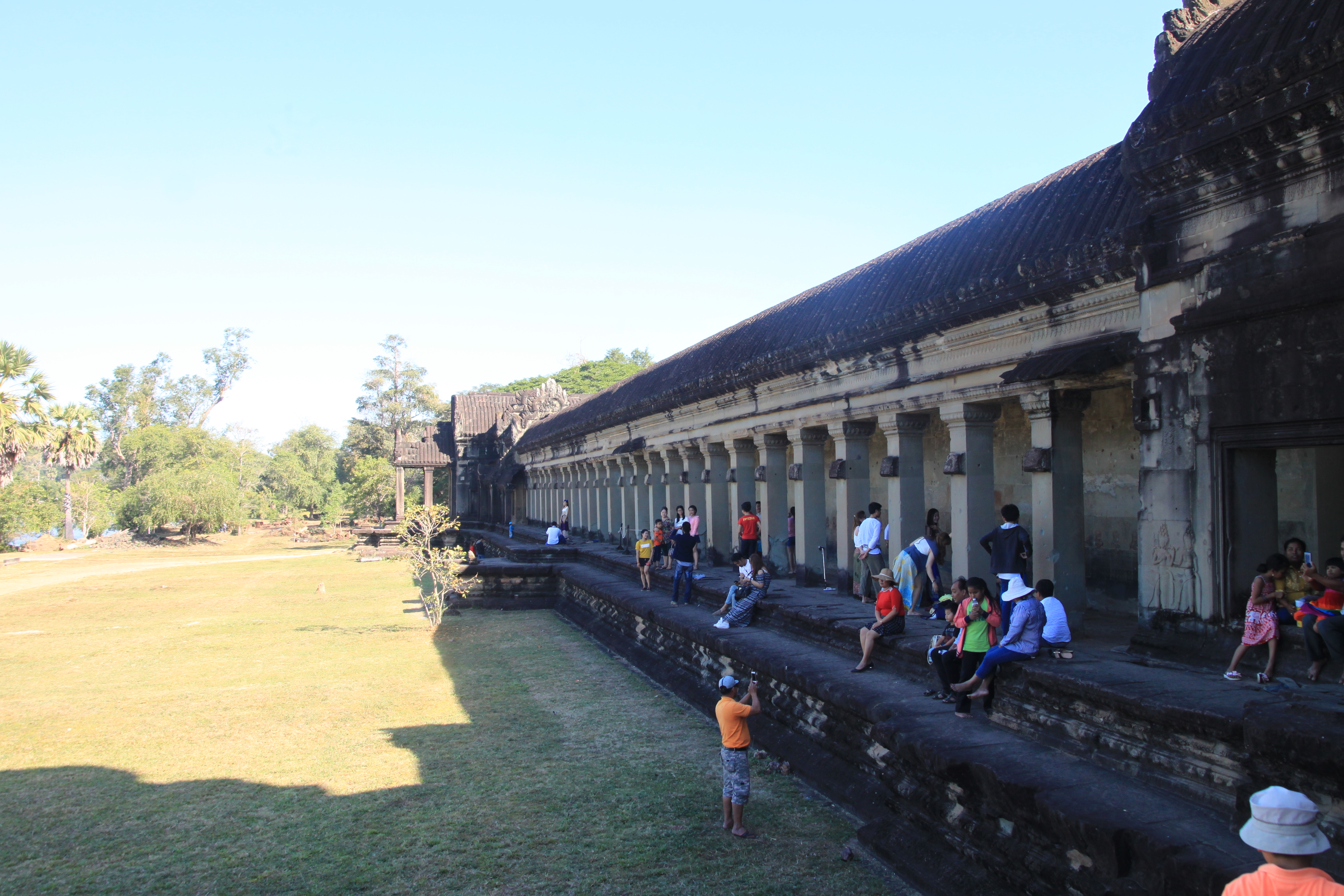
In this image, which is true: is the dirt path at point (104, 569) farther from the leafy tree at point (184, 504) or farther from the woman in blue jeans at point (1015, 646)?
the woman in blue jeans at point (1015, 646)

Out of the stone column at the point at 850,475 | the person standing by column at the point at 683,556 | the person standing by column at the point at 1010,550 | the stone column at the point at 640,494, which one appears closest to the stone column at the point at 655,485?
the stone column at the point at 640,494

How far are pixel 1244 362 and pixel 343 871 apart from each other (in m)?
6.48

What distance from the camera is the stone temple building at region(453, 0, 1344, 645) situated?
213 inches

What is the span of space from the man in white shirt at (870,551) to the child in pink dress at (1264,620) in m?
4.42

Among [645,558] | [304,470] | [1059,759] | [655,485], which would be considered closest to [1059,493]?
[1059,759]

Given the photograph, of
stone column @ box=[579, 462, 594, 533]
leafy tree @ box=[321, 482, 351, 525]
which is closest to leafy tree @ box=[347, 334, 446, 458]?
leafy tree @ box=[321, 482, 351, 525]

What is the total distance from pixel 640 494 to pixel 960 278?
12452 millimetres

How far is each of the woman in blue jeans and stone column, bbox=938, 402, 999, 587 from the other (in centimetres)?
272

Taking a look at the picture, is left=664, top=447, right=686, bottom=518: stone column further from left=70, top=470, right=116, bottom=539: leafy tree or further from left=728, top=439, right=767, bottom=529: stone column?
left=70, top=470, right=116, bottom=539: leafy tree

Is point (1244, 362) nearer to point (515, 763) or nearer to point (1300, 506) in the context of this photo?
point (1300, 506)

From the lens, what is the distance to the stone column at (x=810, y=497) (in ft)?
41.1

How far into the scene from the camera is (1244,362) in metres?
5.71

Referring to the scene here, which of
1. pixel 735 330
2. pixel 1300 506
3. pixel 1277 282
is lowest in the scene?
pixel 1300 506

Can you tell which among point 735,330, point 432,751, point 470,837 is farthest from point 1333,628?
point 735,330
